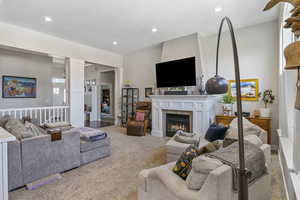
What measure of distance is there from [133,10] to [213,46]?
9.00ft

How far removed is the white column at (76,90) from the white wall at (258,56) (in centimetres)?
471

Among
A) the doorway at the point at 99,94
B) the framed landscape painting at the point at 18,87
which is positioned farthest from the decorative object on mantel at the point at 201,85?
the framed landscape painting at the point at 18,87

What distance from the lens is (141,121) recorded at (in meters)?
5.67

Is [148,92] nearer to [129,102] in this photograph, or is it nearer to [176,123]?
[129,102]

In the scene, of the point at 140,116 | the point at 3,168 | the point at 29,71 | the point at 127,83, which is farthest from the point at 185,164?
the point at 29,71

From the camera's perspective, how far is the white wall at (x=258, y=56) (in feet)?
13.1

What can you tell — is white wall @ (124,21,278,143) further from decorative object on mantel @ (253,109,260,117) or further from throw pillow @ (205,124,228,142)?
throw pillow @ (205,124,228,142)

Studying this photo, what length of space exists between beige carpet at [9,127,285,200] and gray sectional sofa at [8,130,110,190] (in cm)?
15

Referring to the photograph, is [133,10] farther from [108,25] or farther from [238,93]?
[238,93]

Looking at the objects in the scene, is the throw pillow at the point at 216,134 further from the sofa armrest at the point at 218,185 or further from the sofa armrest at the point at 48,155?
the sofa armrest at the point at 48,155

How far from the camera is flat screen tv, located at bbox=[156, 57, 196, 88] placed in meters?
4.71

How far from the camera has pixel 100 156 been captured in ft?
10.8

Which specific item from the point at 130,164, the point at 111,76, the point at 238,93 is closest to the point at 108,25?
the point at 130,164

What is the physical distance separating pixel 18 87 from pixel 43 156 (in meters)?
4.50
